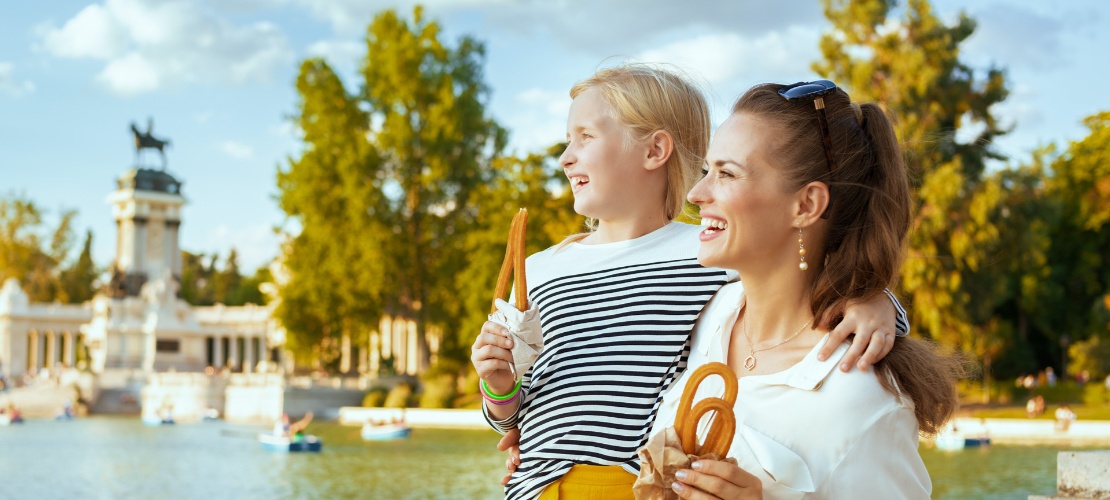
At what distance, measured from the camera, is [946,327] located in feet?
88.4

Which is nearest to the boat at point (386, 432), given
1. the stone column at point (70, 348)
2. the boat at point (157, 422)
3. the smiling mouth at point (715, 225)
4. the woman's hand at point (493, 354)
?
the boat at point (157, 422)

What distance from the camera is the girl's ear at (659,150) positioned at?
313cm

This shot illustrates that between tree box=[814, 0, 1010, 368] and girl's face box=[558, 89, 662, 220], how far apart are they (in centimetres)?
2336

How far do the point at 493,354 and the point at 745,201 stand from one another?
80cm

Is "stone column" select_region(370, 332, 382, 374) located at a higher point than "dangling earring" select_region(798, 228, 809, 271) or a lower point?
lower

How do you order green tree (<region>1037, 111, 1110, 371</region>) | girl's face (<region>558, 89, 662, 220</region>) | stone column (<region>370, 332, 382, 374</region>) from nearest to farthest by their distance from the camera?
1. girl's face (<region>558, 89, 662, 220</region>)
2. green tree (<region>1037, 111, 1110, 371</region>)
3. stone column (<region>370, 332, 382, 374</region>)

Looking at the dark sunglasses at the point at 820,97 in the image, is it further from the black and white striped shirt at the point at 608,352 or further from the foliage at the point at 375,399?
the foliage at the point at 375,399

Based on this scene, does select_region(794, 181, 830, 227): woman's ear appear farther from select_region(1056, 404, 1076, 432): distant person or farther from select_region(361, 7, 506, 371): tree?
select_region(361, 7, 506, 371): tree

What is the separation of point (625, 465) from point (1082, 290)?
1394 inches

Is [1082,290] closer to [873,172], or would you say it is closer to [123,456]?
[123,456]

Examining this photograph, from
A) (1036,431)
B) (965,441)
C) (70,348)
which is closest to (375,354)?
(70,348)

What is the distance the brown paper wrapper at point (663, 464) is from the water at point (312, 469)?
14.4 metres

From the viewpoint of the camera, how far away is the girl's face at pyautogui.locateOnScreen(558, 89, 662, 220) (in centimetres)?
311

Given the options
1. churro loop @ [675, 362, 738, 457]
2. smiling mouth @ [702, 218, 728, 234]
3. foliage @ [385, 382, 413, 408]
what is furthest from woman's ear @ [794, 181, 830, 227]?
foliage @ [385, 382, 413, 408]
